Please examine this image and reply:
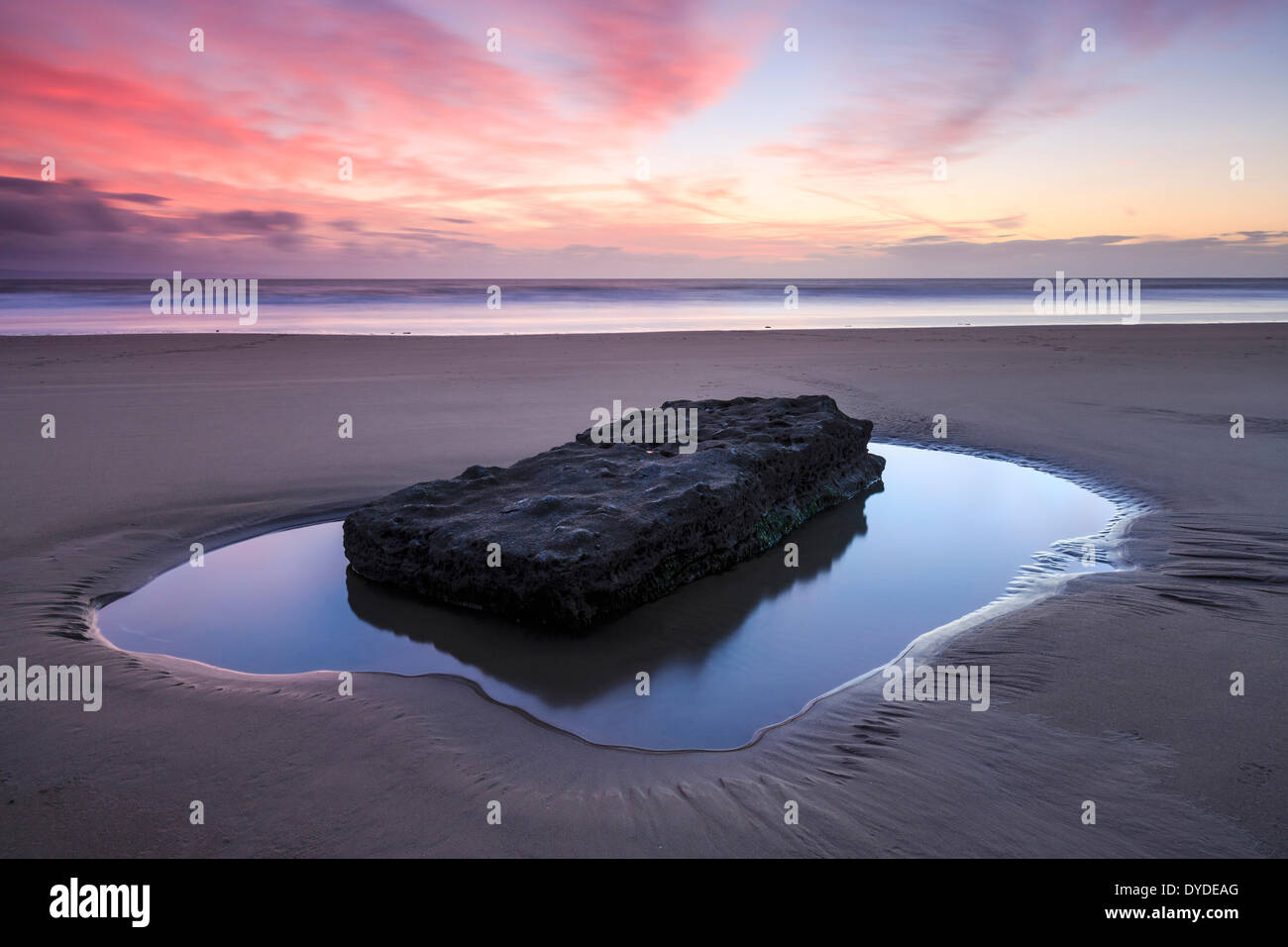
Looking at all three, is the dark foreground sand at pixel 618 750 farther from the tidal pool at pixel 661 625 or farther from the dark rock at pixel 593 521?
the dark rock at pixel 593 521

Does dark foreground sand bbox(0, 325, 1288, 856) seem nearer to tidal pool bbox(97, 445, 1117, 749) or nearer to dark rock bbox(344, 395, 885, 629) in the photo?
tidal pool bbox(97, 445, 1117, 749)

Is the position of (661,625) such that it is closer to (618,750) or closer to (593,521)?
(593,521)

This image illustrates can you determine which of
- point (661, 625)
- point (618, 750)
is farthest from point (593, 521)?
point (618, 750)

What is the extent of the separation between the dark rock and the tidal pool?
0.41 ft

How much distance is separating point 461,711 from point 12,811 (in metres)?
1.38

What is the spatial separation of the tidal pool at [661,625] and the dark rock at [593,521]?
12cm

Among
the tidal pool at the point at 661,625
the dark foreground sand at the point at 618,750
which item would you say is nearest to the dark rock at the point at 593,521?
the tidal pool at the point at 661,625

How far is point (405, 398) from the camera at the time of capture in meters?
9.96

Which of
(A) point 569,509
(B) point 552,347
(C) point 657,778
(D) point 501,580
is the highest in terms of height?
(B) point 552,347

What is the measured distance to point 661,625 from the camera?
12.7ft

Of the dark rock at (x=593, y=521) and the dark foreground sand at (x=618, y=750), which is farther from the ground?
the dark rock at (x=593, y=521)

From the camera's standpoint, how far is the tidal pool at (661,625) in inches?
126

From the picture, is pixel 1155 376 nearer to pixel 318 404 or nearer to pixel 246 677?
pixel 318 404

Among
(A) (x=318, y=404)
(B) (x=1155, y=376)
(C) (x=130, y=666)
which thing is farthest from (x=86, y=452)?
(B) (x=1155, y=376)
